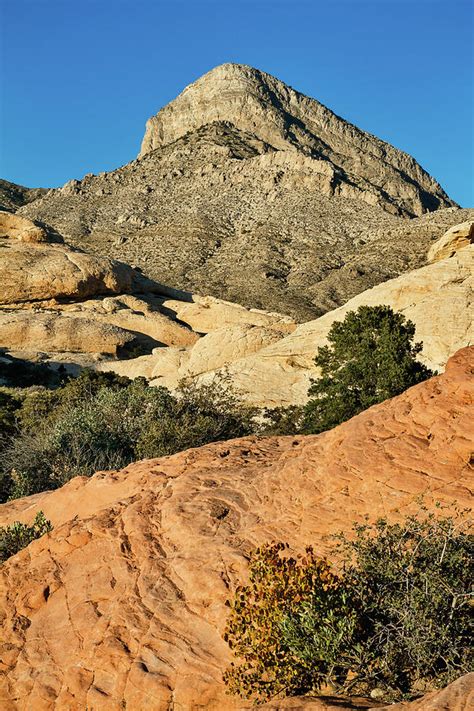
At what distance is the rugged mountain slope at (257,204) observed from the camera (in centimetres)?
6294

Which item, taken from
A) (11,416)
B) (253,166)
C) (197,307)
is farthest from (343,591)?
(253,166)

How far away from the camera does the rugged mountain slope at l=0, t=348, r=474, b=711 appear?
629cm

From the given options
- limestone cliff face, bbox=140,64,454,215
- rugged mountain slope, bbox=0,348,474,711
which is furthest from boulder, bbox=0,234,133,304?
limestone cliff face, bbox=140,64,454,215

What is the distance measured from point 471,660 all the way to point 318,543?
196 centimetres

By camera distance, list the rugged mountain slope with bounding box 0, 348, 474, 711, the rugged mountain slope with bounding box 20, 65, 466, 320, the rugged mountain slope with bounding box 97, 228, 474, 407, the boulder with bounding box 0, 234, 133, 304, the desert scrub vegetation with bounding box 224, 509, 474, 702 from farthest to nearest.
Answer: the rugged mountain slope with bounding box 20, 65, 466, 320, the boulder with bounding box 0, 234, 133, 304, the rugged mountain slope with bounding box 97, 228, 474, 407, the rugged mountain slope with bounding box 0, 348, 474, 711, the desert scrub vegetation with bounding box 224, 509, 474, 702

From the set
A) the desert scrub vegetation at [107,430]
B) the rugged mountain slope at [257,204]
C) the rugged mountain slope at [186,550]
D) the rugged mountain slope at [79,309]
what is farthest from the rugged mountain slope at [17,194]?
the rugged mountain slope at [186,550]

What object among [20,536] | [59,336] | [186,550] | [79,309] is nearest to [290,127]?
[79,309]

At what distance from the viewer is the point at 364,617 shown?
5988 millimetres

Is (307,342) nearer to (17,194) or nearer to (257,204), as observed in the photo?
(257,204)

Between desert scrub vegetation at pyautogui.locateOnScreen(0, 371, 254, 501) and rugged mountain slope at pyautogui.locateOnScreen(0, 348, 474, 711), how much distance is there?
6.86 meters

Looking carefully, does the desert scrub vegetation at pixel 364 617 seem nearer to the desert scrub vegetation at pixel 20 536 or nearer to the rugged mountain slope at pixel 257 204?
the desert scrub vegetation at pixel 20 536

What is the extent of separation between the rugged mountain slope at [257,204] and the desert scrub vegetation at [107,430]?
97.9 feet

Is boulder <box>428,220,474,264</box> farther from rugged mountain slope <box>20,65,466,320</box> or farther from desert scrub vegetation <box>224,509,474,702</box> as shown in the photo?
desert scrub vegetation <box>224,509,474,702</box>

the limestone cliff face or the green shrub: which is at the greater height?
the limestone cliff face
